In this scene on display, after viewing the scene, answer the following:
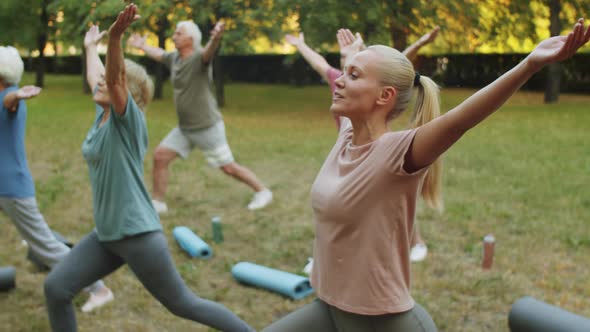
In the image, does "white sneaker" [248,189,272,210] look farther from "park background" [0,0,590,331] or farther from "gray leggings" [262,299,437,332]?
"gray leggings" [262,299,437,332]

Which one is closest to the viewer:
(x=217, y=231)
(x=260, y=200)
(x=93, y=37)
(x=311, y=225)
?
(x=93, y=37)

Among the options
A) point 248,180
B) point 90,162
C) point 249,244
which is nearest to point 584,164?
point 248,180

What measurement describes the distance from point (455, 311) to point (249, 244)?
2334 mm

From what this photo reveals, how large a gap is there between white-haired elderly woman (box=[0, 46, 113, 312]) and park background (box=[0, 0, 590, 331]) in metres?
0.57

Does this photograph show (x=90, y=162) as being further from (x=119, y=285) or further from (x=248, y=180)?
(x=248, y=180)

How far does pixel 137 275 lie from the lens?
11.4 feet

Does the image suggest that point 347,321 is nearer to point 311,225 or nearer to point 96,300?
point 96,300

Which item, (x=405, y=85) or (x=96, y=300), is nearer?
(x=405, y=85)

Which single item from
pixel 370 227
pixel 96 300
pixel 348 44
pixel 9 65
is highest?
pixel 348 44

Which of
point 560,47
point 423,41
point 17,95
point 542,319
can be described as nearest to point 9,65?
point 17,95

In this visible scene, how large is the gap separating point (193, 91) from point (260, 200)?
1529mm

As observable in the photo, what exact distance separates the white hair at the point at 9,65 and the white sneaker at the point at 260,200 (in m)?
3.52

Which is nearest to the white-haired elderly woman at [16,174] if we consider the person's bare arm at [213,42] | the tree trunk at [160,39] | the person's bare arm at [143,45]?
the person's bare arm at [143,45]

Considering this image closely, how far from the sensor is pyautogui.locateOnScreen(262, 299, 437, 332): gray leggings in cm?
251
